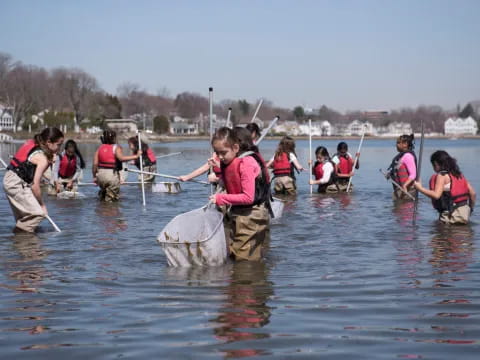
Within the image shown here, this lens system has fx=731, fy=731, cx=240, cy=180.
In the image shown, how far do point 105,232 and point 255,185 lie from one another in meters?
3.99

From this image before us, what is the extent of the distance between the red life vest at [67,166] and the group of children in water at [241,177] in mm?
22

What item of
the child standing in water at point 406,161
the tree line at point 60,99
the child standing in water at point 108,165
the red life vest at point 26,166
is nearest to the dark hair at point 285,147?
the child standing in water at point 406,161

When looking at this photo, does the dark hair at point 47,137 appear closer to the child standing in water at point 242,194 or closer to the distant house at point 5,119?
the child standing in water at point 242,194

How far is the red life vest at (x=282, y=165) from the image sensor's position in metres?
16.5

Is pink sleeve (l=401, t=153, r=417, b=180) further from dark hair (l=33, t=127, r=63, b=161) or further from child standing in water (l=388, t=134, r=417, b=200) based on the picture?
dark hair (l=33, t=127, r=63, b=161)

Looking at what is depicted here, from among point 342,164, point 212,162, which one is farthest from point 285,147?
point 212,162

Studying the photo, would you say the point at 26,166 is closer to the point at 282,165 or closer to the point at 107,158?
the point at 107,158

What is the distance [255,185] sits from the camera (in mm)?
7184

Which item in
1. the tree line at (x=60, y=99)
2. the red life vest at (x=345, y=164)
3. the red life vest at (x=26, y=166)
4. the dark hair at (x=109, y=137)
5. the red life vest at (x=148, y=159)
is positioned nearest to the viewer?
the red life vest at (x=26, y=166)

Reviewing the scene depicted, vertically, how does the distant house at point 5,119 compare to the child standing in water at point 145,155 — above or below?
above

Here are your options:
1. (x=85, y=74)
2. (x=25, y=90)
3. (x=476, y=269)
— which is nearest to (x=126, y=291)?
(x=476, y=269)

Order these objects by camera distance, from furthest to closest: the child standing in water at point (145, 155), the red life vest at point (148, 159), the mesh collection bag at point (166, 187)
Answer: the red life vest at point (148, 159) < the child standing in water at point (145, 155) < the mesh collection bag at point (166, 187)

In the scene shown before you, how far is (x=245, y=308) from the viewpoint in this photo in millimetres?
5918

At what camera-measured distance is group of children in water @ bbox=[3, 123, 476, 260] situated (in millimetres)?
7109
